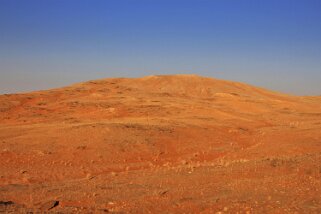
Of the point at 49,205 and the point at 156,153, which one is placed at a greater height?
the point at 49,205

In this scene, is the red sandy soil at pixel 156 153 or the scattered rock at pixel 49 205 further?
the red sandy soil at pixel 156 153

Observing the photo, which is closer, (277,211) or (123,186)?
(277,211)

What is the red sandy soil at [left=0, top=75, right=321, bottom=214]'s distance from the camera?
30.7 feet

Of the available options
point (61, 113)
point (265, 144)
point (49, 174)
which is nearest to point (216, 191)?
point (49, 174)

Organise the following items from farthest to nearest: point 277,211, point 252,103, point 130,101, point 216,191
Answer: point 252,103 → point 130,101 → point 216,191 → point 277,211

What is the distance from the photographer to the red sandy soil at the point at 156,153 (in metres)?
9.36

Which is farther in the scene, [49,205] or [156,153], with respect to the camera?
[156,153]

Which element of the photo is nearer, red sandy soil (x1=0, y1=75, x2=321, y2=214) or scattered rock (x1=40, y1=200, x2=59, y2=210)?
scattered rock (x1=40, y1=200, x2=59, y2=210)

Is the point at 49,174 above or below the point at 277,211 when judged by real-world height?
below

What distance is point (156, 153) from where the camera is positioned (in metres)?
18.7

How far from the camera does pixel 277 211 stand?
26.1ft

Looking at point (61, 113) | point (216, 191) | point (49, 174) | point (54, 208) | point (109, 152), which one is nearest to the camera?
point (54, 208)

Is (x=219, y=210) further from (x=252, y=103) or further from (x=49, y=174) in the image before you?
(x=252, y=103)

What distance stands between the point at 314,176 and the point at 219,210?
3.76 metres
